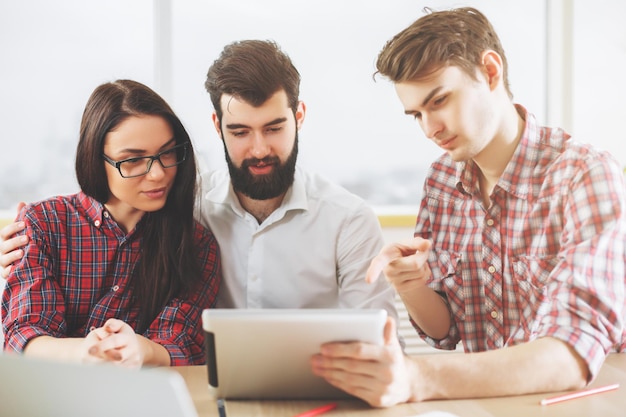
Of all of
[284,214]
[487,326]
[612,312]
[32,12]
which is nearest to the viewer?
[612,312]

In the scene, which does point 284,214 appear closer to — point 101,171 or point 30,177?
point 101,171

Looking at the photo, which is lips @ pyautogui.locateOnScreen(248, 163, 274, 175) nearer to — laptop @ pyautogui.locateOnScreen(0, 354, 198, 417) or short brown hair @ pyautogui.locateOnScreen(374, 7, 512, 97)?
short brown hair @ pyautogui.locateOnScreen(374, 7, 512, 97)

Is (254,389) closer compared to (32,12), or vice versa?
(254,389)

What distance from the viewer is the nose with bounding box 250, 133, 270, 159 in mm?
1941

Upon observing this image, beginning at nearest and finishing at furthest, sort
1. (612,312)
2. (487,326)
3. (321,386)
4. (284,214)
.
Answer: (321,386) → (612,312) → (487,326) → (284,214)

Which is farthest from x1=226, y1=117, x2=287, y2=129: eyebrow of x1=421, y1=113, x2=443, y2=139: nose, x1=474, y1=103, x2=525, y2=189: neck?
x1=474, y1=103, x2=525, y2=189: neck

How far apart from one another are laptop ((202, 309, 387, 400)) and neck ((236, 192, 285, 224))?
3.02 ft

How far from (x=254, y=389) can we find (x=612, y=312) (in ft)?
2.23

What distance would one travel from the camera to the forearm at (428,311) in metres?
1.72

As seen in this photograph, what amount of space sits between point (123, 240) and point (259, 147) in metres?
0.45

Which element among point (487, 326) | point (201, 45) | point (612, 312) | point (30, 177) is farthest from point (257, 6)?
point (612, 312)

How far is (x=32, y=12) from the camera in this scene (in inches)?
124

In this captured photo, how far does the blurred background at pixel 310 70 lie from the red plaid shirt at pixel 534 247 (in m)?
1.46

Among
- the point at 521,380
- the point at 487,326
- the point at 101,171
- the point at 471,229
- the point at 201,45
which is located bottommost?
the point at 487,326
